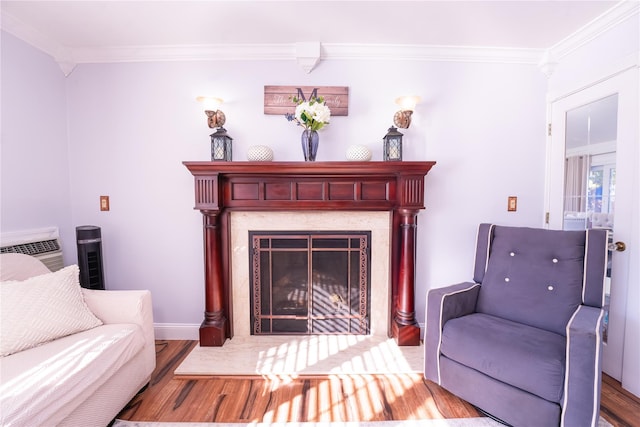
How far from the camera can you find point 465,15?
6.02 feet

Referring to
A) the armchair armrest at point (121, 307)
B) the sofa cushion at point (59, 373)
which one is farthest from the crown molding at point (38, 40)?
the sofa cushion at point (59, 373)

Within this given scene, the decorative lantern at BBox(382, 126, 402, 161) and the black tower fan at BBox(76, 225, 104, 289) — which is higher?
the decorative lantern at BBox(382, 126, 402, 161)

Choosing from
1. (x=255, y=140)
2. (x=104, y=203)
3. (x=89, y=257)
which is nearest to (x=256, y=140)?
(x=255, y=140)

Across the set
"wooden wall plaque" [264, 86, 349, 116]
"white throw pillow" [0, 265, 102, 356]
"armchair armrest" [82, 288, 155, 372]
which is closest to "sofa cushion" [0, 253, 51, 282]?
"white throw pillow" [0, 265, 102, 356]

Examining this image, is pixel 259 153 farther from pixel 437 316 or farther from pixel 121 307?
pixel 437 316

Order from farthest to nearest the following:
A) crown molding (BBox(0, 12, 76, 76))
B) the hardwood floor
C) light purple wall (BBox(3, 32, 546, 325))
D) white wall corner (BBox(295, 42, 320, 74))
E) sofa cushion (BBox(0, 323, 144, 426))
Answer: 1. light purple wall (BBox(3, 32, 546, 325))
2. white wall corner (BBox(295, 42, 320, 74))
3. crown molding (BBox(0, 12, 76, 76))
4. the hardwood floor
5. sofa cushion (BBox(0, 323, 144, 426))

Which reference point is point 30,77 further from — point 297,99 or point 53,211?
point 297,99

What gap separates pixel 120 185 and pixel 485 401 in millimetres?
3020

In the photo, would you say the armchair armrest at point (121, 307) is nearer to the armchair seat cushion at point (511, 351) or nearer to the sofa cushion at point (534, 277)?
the armchair seat cushion at point (511, 351)

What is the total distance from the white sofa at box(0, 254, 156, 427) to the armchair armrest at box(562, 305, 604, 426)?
7.26ft

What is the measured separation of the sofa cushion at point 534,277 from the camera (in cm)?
161

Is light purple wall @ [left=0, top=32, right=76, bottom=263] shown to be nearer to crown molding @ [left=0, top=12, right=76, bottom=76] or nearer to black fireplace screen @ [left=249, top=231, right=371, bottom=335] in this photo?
crown molding @ [left=0, top=12, right=76, bottom=76]

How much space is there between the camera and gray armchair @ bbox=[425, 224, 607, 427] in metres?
1.22

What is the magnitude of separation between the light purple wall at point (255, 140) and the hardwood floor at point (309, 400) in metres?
0.86
